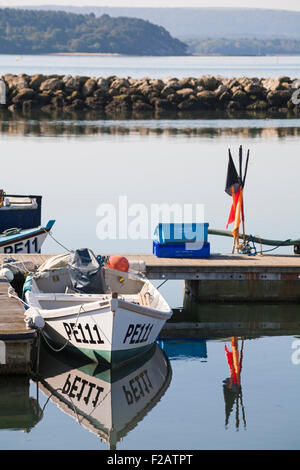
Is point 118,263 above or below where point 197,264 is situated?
above

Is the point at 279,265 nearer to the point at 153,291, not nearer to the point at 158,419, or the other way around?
the point at 153,291

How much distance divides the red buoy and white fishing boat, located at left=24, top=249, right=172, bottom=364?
146 millimetres

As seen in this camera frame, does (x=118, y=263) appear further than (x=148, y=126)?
No

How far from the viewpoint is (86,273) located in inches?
719

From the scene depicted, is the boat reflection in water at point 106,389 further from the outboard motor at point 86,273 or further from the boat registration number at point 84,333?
the outboard motor at point 86,273

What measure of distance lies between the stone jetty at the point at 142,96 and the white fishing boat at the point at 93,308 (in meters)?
52.8

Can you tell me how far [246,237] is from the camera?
866 inches

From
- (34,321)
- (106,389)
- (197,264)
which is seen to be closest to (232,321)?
(197,264)

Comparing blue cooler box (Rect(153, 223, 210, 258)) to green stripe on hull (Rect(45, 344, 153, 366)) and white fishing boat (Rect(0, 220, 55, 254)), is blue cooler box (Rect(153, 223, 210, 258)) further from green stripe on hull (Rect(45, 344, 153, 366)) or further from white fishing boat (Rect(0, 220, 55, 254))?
green stripe on hull (Rect(45, 344, 153, 366))

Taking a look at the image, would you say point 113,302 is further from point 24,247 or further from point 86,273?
point 24,247

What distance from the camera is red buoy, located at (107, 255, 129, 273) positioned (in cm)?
1897

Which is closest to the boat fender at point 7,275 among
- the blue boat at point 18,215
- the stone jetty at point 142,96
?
the blue boat at point 18,215

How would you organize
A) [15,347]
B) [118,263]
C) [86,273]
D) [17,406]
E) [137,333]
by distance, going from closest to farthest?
1. [17,406]
2. [15,347]
3. [137,333]
4. [86,273]
5. [118,263]

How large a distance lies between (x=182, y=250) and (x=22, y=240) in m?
4.06
